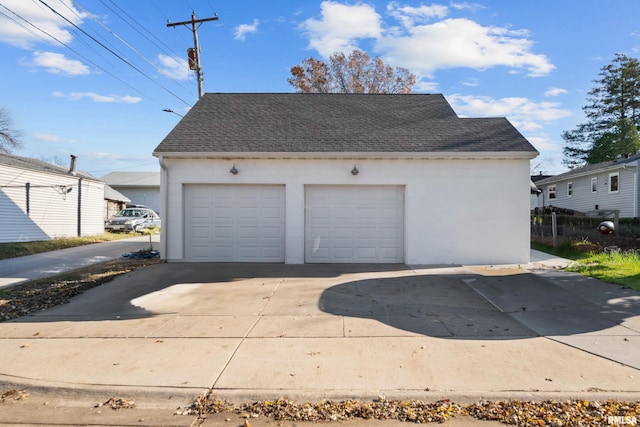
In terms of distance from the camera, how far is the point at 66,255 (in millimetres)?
15500

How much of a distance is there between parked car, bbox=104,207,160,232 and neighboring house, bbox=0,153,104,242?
63.2 inches

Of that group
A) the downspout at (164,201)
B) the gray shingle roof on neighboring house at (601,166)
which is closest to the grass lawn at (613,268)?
the downspout at (164,201)

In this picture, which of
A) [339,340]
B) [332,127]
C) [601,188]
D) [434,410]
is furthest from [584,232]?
[601,188]

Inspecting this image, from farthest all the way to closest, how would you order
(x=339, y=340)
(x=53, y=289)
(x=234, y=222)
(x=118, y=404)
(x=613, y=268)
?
(x=234, y=222) < (x=613, y=268) < (x=53, y=289) < (x=339, y=340) < (x=118, y=404)

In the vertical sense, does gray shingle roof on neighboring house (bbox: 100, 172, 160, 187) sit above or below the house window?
above

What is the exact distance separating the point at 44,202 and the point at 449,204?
770 inches

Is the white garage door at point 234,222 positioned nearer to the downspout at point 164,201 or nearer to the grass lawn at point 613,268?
the downspout at point 164,201

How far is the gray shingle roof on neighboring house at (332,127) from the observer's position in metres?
12.0

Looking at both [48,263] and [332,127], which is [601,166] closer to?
[332,127]

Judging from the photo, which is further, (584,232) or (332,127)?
(584,232)

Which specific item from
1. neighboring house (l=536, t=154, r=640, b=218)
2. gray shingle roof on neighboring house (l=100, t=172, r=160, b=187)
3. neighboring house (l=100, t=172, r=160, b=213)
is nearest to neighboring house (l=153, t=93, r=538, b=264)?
neighboring house (l=536, t=154, r=640, b=218)

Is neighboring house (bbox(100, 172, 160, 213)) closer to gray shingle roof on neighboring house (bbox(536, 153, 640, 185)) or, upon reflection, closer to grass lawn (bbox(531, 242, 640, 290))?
gray shingle roof on neighboring house (bbox(536, 153, 640, 185))

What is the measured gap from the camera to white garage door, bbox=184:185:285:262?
1214 centimetres

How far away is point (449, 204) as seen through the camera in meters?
11.9
